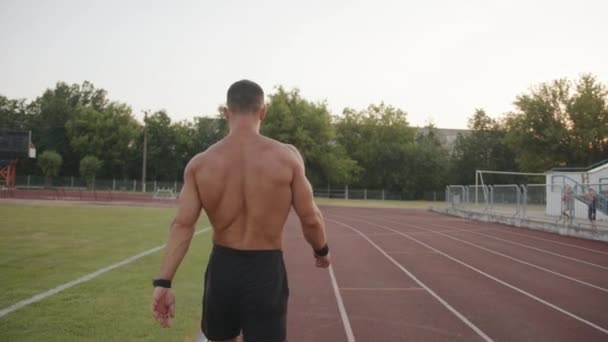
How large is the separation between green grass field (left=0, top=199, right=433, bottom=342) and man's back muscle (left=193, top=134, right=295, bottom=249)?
2520 mm

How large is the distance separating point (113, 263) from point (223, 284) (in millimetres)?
6523

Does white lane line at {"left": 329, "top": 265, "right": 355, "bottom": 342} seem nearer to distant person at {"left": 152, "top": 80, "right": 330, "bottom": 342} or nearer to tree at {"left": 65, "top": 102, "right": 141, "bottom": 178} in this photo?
distant person at {"left": 152, "top": 80, "right": 330, "bottom": 342}

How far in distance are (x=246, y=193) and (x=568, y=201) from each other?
698 inches

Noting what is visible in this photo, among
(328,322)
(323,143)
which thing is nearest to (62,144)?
(323,143)

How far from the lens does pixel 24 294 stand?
567 cm

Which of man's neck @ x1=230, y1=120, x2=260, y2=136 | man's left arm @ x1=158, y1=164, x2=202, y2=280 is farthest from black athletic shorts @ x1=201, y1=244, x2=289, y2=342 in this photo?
man's neck @ x1=230, y1=120, x2=260, y2=136

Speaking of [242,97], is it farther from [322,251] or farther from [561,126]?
[561,126]

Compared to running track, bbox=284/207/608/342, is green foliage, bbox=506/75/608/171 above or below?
above

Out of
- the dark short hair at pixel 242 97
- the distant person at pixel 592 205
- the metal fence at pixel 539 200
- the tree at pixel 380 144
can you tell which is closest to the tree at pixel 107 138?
A: the tree at pixel 380 144

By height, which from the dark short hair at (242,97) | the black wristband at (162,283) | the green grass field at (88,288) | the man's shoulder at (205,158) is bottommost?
the green grass field at (88,288)

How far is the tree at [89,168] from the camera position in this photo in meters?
54.6

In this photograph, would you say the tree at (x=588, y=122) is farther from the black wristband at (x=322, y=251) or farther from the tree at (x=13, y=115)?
the tree at (x=13, y=115)

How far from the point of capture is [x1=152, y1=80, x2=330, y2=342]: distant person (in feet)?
7.63

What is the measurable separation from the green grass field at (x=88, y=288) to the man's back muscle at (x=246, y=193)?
2520 millimetres
